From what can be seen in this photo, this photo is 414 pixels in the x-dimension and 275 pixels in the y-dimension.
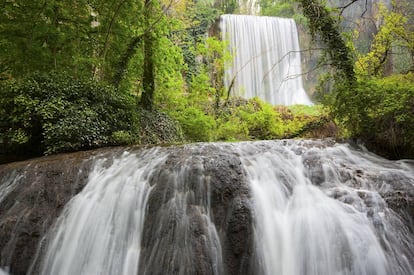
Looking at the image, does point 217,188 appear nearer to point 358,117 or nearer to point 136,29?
point 358,117

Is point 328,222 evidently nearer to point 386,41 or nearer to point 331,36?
point 331,36

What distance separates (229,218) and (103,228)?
68.5 inches

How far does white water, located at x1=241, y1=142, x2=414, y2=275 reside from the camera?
328 cm

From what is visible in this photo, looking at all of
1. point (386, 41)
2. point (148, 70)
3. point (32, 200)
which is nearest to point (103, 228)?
point (32, 200)

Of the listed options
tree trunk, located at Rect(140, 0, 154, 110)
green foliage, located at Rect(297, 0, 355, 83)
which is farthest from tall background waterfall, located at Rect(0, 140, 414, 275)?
tree trunk, located at Rect(140, 0, 154, 110)

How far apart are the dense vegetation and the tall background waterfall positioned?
123 cm

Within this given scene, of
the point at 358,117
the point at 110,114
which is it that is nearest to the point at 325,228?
the point at 358,117

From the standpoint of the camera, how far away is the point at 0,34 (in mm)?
7586

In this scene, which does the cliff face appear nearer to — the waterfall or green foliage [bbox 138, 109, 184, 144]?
green foliage [bbox 138, 109, 184, 144]

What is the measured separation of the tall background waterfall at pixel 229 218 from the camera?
3408mm

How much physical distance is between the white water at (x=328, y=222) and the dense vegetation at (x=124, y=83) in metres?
1.42

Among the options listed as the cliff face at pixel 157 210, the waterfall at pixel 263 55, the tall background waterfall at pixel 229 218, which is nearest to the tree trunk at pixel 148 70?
the cliff face at pixel 157 210

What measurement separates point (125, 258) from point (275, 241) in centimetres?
185

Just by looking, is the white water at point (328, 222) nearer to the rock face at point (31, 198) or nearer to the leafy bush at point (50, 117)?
the rock face at point (31, 198)
